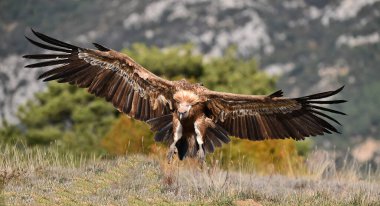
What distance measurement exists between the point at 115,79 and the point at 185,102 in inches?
52.0

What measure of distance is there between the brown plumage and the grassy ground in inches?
24.2

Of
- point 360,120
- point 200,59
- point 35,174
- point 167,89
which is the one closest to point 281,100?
point 167,89

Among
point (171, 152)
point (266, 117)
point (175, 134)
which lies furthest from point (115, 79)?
point (266, 117)

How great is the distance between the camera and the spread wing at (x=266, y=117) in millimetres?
11648

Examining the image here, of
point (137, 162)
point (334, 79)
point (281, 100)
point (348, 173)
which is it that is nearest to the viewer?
point (281, 100)

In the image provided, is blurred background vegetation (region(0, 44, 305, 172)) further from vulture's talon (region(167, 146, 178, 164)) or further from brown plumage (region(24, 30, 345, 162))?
vulture's talon (region(167, 146, 178, 164))

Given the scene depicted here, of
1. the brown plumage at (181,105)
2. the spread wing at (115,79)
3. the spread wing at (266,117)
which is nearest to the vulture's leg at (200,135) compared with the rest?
the brown plumage at (181,105)

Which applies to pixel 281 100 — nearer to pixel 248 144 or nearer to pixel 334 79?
pixel 248 144

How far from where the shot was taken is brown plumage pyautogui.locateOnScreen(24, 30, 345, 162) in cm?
1162

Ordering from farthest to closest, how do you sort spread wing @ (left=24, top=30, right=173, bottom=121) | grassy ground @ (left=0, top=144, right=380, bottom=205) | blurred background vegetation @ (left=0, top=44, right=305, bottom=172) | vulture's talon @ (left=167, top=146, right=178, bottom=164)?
blurred background vegetation @ (left=0, top=44, right=305, bottom=172), spread wing @ (left=24, top=30, right=173, bottom=121), vulture's talon @ (left=167, top=146, right=178, bottom=164), grassy ground @ (left=0, top=144, right=380, bottom=205)

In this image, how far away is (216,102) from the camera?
1184 cm

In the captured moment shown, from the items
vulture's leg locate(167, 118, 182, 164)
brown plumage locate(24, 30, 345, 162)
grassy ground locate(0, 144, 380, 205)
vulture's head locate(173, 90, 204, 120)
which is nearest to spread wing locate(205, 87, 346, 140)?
brown plumage locate(24, 30, 345, 162)

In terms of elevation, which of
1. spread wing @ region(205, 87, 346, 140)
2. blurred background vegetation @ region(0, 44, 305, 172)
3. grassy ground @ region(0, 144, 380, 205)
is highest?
blurred background vegetation @ region(0, 44, 305, 172)

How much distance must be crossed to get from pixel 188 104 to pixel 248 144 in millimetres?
11594
